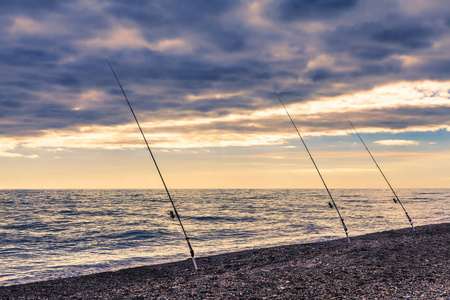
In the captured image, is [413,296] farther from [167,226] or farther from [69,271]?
[167,226]

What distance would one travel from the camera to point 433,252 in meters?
10.0

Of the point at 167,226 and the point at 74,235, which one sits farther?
the point at 167,226

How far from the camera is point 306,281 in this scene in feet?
25.8

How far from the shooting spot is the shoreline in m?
6.95

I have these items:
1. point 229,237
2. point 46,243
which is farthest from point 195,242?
point 46,243

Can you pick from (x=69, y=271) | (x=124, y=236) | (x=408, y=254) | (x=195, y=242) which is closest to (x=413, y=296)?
(x=408, y=254)

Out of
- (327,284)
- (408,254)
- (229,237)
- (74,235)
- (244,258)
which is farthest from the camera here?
(74,235)

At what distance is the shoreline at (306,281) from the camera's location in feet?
22.8

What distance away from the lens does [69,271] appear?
44.2 feet

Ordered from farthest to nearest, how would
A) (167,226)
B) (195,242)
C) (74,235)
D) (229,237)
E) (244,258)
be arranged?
(167,226), (74,235), (229,237), (195,242), (244,258)

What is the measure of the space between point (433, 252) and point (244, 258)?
6677 millimetres

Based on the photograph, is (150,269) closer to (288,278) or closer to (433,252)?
(288,278)

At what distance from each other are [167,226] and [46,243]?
9929 millimetres

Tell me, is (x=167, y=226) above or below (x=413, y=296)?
below
